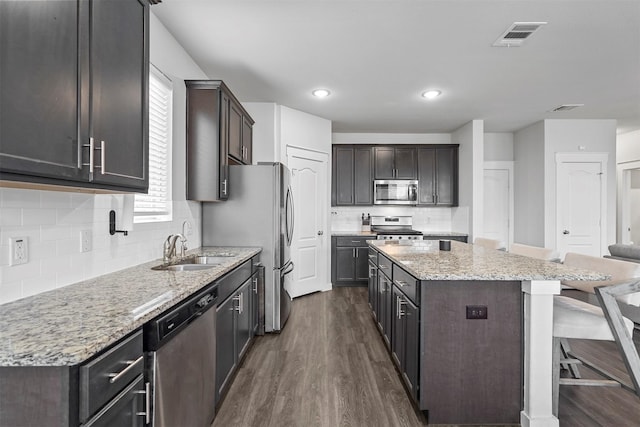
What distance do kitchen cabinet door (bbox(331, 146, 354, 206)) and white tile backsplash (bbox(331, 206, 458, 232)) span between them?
28 cm

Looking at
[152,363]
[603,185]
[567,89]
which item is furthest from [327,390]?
[603,185]

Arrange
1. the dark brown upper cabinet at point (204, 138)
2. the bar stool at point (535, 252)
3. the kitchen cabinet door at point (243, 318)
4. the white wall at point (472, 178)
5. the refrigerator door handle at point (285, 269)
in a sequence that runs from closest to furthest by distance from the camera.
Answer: the kitchen cabinet door at point (243, 318) → the bar stool at point (535, 252) → the dark brown upper cabinet at point (204, 138) → the refrigerator door handle at point (285, 269) → the white wall at point (472, 178)

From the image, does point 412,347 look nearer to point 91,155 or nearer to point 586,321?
point 586,321

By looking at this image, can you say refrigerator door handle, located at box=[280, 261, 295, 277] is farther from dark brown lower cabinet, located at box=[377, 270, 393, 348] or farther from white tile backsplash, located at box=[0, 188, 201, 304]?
white tile backsplash, located at box=[0, 188, 201, 304]

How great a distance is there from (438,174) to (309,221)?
8.50 ft

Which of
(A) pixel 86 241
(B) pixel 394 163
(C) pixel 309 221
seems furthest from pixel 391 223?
(A) pixel 86 241

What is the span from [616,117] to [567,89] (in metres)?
2.06

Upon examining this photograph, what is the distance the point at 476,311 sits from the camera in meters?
1.96

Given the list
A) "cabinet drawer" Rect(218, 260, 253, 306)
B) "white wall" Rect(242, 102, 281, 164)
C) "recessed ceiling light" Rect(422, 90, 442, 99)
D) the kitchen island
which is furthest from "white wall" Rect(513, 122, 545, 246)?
"cabinet drawer" Rect(218, 260, 253, 306)

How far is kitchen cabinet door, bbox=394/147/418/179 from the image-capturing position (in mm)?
5984

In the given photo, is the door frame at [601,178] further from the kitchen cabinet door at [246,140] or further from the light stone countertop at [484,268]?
the kitchen cabinet door at [246,140]

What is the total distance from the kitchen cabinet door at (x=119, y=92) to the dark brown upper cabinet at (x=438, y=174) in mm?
5063

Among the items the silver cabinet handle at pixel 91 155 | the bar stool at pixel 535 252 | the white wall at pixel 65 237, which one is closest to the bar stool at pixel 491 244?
the bar stool at pixel 535 252

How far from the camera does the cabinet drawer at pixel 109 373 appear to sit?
3.03 ft
